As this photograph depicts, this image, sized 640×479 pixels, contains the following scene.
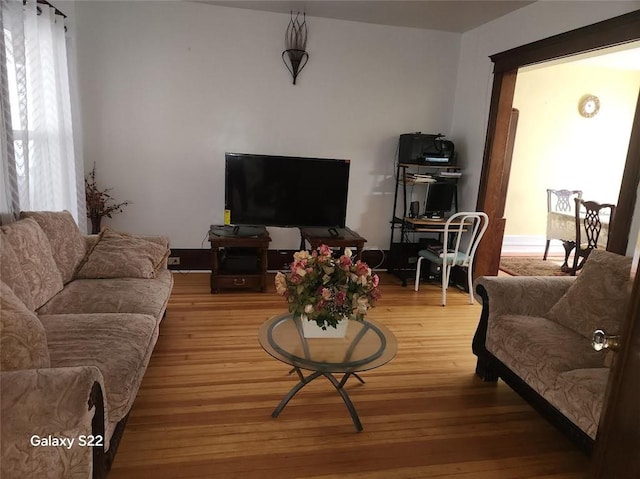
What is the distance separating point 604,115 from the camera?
6.16 metres

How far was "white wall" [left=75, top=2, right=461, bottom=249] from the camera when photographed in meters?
3.94

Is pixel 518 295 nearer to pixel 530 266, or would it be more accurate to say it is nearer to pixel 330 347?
pixel 330 347

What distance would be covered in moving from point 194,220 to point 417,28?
10.0 ft

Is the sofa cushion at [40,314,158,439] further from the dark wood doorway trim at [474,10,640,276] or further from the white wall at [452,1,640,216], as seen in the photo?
the white wall at [452,1,640,216]

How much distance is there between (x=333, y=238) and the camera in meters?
4.00

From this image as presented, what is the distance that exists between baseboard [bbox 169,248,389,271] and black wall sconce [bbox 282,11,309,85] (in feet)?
6.09

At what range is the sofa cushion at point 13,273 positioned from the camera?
6.56 ft

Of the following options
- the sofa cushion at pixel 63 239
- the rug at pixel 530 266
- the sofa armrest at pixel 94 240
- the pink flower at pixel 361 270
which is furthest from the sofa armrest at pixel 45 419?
the rug at pixel 530 266

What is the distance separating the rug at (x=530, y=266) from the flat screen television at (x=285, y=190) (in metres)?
2.55

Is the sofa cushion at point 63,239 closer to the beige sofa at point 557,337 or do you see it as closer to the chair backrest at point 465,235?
the beige sofa at point 557,337

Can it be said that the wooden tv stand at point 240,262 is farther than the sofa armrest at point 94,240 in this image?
Yes

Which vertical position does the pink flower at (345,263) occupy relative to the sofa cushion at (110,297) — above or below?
above

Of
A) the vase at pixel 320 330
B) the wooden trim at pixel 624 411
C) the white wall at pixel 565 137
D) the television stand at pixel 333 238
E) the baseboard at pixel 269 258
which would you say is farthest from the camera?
the white wall at pixel 565 137

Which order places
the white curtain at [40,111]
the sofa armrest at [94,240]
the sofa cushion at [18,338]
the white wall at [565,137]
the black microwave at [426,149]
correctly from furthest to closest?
the white wall at [565,137], the black microwave at [426,149], the sofa armrest at [94,240], the white curtain at [40,111], the sofa cushion at [18,338]
